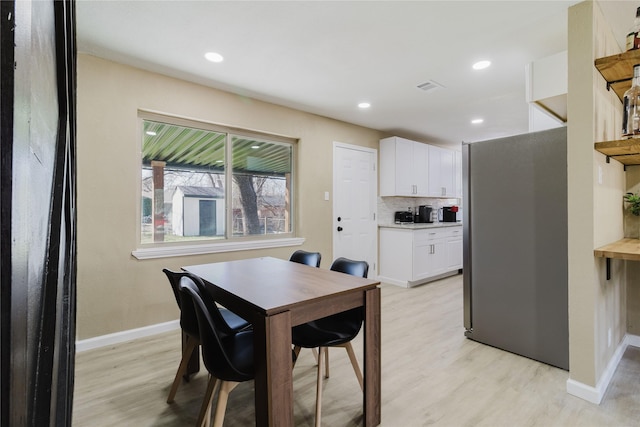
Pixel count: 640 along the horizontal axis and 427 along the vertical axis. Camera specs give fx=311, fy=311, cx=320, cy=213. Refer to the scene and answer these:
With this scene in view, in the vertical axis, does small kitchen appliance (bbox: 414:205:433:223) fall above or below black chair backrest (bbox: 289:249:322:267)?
above

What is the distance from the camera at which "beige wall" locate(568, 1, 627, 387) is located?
183 cm

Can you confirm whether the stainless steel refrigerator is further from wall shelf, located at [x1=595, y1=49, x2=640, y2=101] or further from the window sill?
the window sill

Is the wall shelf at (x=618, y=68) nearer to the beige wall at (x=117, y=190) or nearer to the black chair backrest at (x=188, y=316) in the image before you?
the black chair backrest at (x=188, y=316)

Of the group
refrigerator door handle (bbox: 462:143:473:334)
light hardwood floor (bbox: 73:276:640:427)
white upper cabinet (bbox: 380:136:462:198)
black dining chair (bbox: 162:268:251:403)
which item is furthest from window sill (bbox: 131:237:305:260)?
refrigerator door handle (bbox: 462:143:473:334)

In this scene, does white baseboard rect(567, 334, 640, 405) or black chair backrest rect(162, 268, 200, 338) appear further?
white baseboard rect(567, 334, 640, 405)

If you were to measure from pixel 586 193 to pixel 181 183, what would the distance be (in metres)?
3.32

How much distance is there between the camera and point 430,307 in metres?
3.71

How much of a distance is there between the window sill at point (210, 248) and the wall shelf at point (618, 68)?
10.4 feet

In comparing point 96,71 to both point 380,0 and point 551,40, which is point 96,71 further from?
point 551,40

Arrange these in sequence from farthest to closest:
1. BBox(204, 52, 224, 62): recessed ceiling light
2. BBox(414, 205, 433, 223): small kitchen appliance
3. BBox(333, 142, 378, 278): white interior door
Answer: BBox(414, 205, 433, 223): small kitchen appliance < BBox(333, 142, 378, 278): white interior door < BBox(204, 52, 224, 62): recessed ceiling light

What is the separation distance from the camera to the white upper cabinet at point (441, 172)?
18.2 ft

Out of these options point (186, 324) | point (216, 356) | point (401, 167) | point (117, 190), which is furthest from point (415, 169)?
point (216, 356)

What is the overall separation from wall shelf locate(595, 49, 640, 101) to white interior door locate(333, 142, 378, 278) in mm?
2959

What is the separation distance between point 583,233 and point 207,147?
11.0 ft
